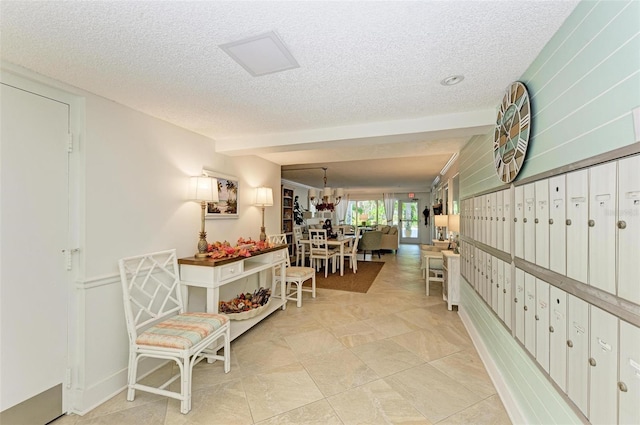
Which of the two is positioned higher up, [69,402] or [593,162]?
[593,162]

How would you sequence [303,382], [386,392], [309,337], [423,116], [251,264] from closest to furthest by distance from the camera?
1. [386,392]
2. [303,382]
3. [423,116]
4. [309,337]
5. [251,264]

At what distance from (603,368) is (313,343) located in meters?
2.34

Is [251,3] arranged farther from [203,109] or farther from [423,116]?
[423,116]

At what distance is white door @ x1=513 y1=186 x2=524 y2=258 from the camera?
1726 millimetres

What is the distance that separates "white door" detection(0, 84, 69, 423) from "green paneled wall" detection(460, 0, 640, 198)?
9.77 feet

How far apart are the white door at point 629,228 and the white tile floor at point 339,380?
1418 mm

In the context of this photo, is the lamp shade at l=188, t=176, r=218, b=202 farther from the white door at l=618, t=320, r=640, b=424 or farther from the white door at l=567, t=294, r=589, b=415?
the white door at l=618, t=320, r=640, b=424

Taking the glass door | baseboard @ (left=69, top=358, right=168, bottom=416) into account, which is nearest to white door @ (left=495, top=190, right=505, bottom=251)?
baseboard @ (left=69, top=358, right=168, bottom=416)

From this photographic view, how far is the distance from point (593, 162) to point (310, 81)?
5.06ft

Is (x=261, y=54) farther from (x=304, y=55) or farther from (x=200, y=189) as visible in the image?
(x=200, y=189)

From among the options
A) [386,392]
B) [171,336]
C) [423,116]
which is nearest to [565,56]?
[423,116]

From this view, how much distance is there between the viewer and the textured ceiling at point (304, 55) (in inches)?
47.6

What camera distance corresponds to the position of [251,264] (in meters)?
3.58

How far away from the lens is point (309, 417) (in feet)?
6.06
